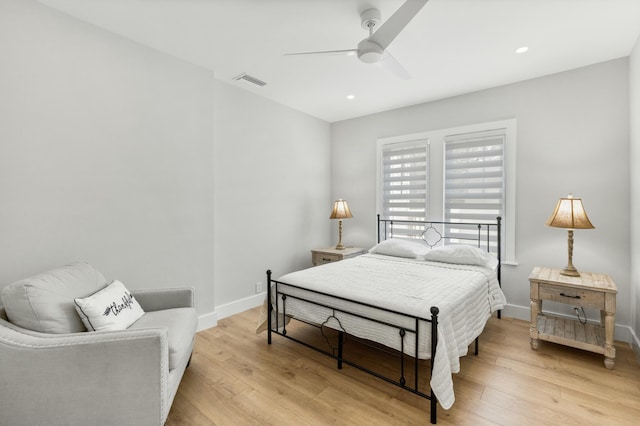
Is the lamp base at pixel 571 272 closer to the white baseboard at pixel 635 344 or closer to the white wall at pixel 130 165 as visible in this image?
the white baseboard at pixel 635 344

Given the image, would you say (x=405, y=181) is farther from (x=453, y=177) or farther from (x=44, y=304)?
(x=44, y=304)

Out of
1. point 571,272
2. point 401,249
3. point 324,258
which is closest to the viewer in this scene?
point 571,272

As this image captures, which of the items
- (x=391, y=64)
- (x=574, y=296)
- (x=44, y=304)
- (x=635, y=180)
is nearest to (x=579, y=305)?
(x=574, y=296)

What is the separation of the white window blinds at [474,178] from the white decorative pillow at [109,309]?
358 centimetres

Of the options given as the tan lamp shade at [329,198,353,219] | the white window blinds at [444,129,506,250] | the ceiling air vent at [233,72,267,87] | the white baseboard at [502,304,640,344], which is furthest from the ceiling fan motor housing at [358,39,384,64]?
the white baseboard at [502,304,640,344]

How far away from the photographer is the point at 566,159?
→ 125 inches

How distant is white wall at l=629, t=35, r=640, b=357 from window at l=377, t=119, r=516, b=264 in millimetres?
951

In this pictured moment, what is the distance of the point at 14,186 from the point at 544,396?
12.9 feet

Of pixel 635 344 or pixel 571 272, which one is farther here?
pixel 571 272

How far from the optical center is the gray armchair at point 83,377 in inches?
58.3

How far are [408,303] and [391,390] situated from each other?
2.09ft

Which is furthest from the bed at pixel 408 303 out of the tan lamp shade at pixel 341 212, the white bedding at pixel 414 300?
the tan lamp shade at pixel 341 212

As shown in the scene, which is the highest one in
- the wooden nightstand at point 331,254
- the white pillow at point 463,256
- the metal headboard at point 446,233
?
the metal headboard at point 446,233

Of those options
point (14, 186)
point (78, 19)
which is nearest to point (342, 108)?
point (78, 19)
